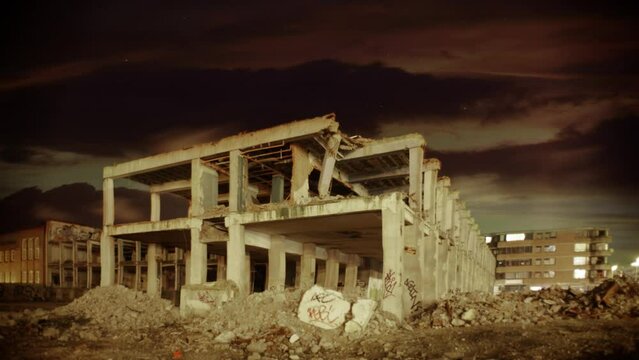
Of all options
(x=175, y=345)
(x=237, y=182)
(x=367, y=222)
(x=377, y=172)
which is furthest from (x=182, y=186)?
(x=175, y=345)

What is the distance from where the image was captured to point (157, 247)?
2756cm

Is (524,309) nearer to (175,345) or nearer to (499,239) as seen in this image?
(175,345)

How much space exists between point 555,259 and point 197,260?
72.1m

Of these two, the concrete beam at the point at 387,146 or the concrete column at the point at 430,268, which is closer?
the concrete beam at the point at 387,146

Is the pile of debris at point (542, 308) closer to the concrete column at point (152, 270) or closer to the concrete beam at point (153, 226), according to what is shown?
the concrete beam at point (153, 226)

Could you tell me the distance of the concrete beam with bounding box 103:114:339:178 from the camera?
17.8 metres

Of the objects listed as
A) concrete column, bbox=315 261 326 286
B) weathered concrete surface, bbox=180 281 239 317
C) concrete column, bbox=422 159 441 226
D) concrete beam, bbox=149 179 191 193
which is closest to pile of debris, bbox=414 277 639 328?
weathered concrete surface, bbox=180 281 239 317

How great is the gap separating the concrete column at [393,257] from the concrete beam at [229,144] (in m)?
4.26

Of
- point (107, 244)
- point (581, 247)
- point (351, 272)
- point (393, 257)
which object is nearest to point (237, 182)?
point (393, 257)

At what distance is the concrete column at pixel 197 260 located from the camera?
20156 mm

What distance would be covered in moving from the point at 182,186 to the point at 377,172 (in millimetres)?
10723

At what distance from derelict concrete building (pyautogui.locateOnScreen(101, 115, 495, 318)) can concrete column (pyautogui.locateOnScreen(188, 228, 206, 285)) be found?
4 cm

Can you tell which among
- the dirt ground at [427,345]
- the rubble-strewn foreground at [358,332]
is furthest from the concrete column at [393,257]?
the dirt ground at [427,345]

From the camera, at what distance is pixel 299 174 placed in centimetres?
1908
